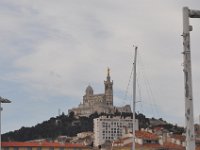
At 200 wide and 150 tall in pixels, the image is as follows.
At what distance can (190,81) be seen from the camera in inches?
A: 455

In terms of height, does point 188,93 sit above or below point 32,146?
below

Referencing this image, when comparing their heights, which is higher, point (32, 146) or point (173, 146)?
point (32, 146)

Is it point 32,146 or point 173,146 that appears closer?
point 173,146

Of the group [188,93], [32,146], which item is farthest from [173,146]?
[188,93]

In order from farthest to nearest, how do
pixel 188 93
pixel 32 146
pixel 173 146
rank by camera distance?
1. pixel 32 146
2. pixel 173 146
3. pixel 188 93

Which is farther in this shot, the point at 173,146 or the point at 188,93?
the point at 173,146

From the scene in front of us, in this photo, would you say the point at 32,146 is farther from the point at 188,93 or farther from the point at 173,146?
the point at 188,93

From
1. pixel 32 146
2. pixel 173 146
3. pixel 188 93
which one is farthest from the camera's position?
pixel 32 146

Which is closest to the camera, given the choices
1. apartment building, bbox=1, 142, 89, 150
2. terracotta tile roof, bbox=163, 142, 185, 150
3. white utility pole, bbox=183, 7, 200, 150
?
white utility pole, bbox=183, 7, 200, 150

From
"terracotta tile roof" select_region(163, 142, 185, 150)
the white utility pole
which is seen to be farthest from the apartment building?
the white utility pole

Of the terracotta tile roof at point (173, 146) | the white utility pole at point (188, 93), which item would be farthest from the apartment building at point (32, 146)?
the white utility pole at point (188, 93)

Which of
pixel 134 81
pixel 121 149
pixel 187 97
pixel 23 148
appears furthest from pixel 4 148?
pixel 187 97

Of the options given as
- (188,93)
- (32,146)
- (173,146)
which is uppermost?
(32,146)

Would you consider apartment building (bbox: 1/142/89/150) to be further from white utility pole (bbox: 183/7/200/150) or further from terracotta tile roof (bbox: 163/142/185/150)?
white utility pole (bbox: 183/7/200/150)
